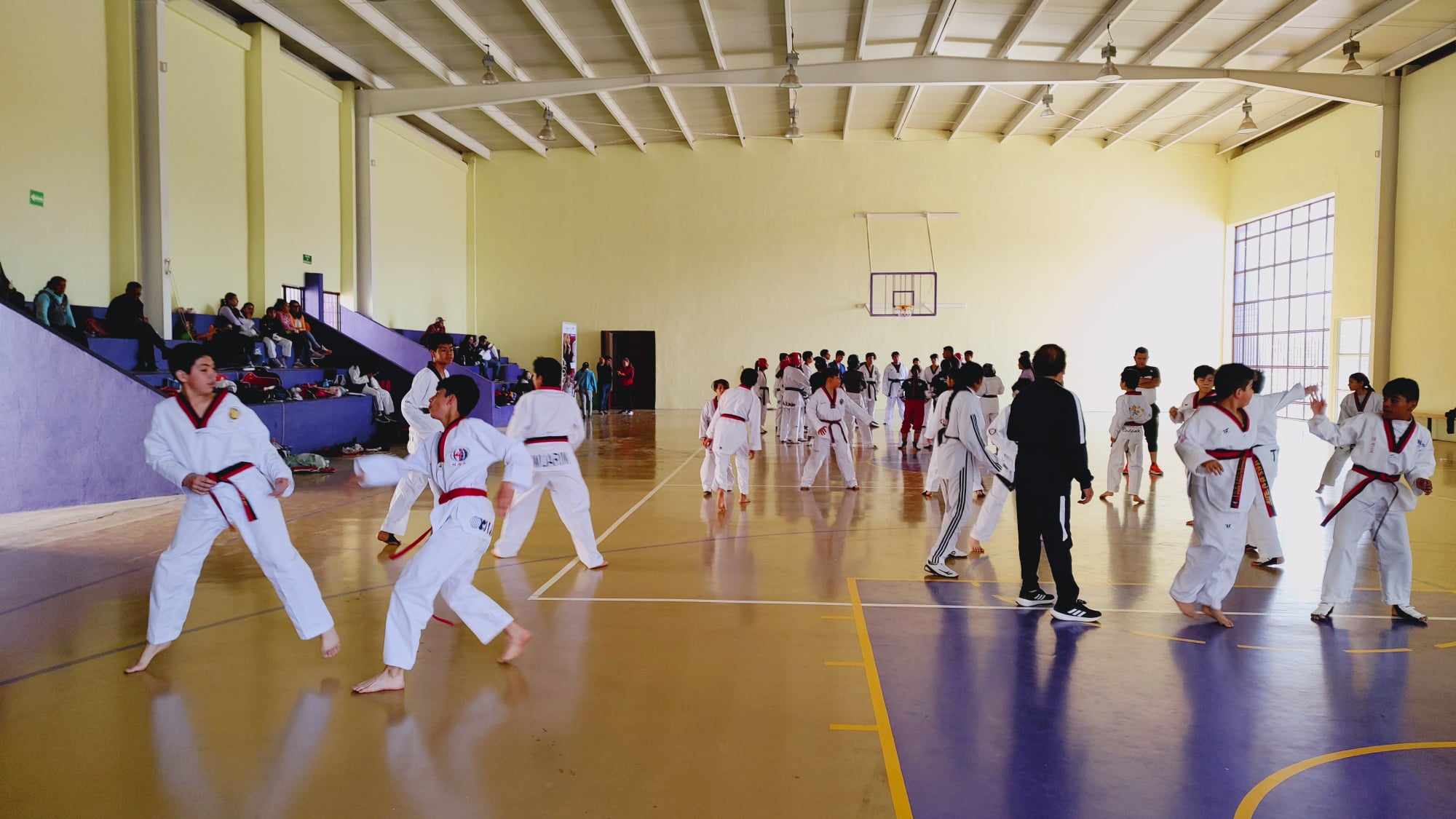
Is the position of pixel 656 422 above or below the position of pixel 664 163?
below

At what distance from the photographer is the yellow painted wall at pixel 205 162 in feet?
48.8

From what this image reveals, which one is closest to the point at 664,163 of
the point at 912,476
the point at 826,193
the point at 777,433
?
the point at 826,193

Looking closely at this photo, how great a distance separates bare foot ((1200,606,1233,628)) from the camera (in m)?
5.34

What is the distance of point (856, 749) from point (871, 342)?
23027 millimetres

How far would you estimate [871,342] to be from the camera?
26.2 meters

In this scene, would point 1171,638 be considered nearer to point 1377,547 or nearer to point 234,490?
point 1377,547

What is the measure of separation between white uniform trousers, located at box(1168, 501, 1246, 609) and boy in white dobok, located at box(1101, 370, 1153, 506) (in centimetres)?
500

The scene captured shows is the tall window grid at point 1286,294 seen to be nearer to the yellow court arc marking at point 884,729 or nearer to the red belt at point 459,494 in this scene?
the yellow court arc marking at point 884,729

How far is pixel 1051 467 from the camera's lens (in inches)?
218

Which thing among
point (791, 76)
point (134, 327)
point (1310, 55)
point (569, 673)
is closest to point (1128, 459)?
point (569, 673)

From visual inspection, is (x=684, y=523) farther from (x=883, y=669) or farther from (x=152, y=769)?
(x=152, y=769)

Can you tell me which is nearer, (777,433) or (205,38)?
(205,38)

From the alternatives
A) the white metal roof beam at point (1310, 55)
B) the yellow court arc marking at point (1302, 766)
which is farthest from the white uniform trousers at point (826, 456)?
the white metal roof beam at point (1310, 55)

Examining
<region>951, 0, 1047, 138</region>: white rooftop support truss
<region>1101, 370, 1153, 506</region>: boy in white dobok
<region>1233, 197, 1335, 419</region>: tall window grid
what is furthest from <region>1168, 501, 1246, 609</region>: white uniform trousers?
<region>1233, 197, 1335, 419</region>: tall window grid
